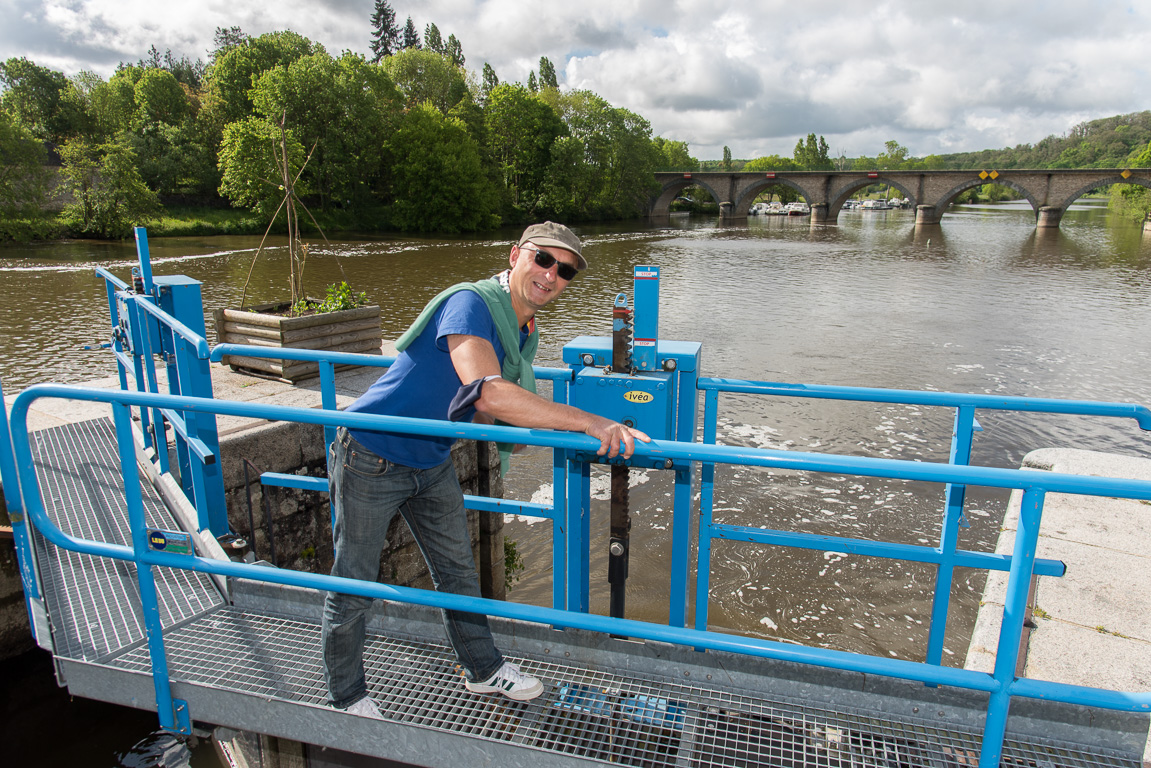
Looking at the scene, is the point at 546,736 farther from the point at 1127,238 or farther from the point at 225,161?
the point at 1127,238

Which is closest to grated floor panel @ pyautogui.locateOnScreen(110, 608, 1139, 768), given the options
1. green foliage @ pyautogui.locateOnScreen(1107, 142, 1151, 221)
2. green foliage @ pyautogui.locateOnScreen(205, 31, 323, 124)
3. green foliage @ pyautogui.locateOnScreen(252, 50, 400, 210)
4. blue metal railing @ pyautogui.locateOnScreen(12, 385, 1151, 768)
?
blue metal railing @ pyautogui.locateOnScreen(12, 385, 1151, 768)

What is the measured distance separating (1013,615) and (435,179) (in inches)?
1740

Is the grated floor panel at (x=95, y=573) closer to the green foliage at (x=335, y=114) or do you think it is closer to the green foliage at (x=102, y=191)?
the green foliage at (x=102, y=191)

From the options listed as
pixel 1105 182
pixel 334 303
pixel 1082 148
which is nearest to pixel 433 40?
pixel 1105 182

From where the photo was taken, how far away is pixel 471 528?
584 centimetres

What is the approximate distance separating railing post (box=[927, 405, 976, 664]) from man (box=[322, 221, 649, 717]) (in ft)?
4.49

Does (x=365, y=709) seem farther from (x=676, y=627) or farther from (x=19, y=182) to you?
(x=19, y=182)

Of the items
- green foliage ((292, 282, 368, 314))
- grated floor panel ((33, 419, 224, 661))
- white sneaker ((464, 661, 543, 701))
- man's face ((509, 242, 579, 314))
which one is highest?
man's face ((509, 242, 579, 314))

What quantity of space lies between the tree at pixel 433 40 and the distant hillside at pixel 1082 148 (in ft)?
299

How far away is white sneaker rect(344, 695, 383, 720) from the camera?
7.71 feet

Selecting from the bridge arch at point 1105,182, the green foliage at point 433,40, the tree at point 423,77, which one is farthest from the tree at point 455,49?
the bridge arch at point 1105,182

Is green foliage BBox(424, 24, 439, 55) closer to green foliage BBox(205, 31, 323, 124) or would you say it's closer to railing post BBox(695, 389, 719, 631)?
green foliage BBox(205, 31, 323, 124)

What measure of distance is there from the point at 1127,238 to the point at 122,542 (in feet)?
174

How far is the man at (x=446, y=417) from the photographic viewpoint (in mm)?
2064
